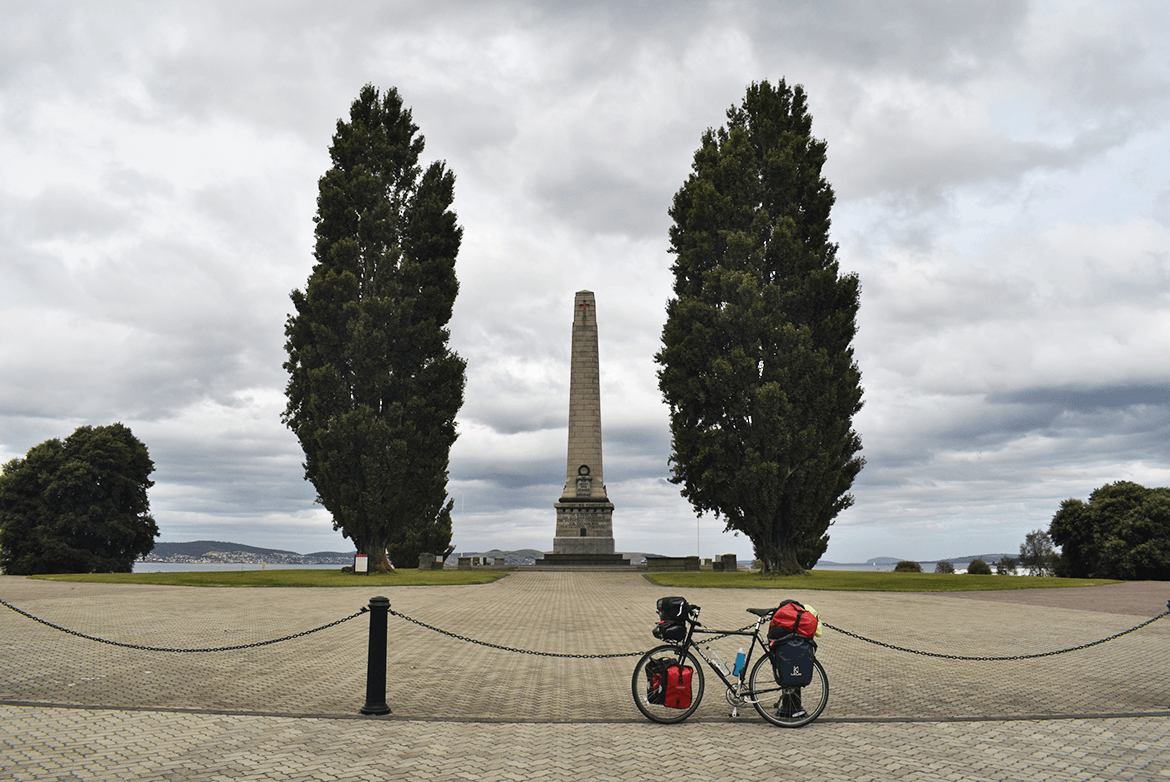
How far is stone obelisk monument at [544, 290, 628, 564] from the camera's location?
1747 inches

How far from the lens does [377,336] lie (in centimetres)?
2920

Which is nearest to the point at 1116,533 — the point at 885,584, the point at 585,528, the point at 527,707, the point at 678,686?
the point at 885,584

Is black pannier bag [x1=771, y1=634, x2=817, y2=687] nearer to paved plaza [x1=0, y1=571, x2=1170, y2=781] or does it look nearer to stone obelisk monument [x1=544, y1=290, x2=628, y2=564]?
paved plaza [x1=0, y1=571, x2=1170, y2=781]

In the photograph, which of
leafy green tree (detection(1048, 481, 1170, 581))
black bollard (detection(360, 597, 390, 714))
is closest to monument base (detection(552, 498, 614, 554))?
leafy green tree (detection(1048, 481, 1170, 581))

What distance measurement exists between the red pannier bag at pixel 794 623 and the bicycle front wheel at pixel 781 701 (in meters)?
0.25

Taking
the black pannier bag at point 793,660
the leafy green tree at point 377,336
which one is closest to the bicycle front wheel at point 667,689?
the black pannier bag at point 793,660

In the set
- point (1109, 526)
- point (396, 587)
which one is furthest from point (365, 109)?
point (1109, 526)

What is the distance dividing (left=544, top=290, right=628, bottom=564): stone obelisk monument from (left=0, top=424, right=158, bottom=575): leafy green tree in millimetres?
22937

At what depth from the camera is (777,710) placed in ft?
22.6

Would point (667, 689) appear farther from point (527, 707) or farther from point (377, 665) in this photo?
point (377, 665)

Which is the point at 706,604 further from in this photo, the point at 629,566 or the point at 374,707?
the point at 629,566

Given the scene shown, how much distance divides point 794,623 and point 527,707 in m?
2.81

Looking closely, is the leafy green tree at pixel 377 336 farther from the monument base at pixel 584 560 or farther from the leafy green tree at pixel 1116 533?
the leafy green tree at pixel 1116 533

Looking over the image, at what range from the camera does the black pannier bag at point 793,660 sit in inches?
263
